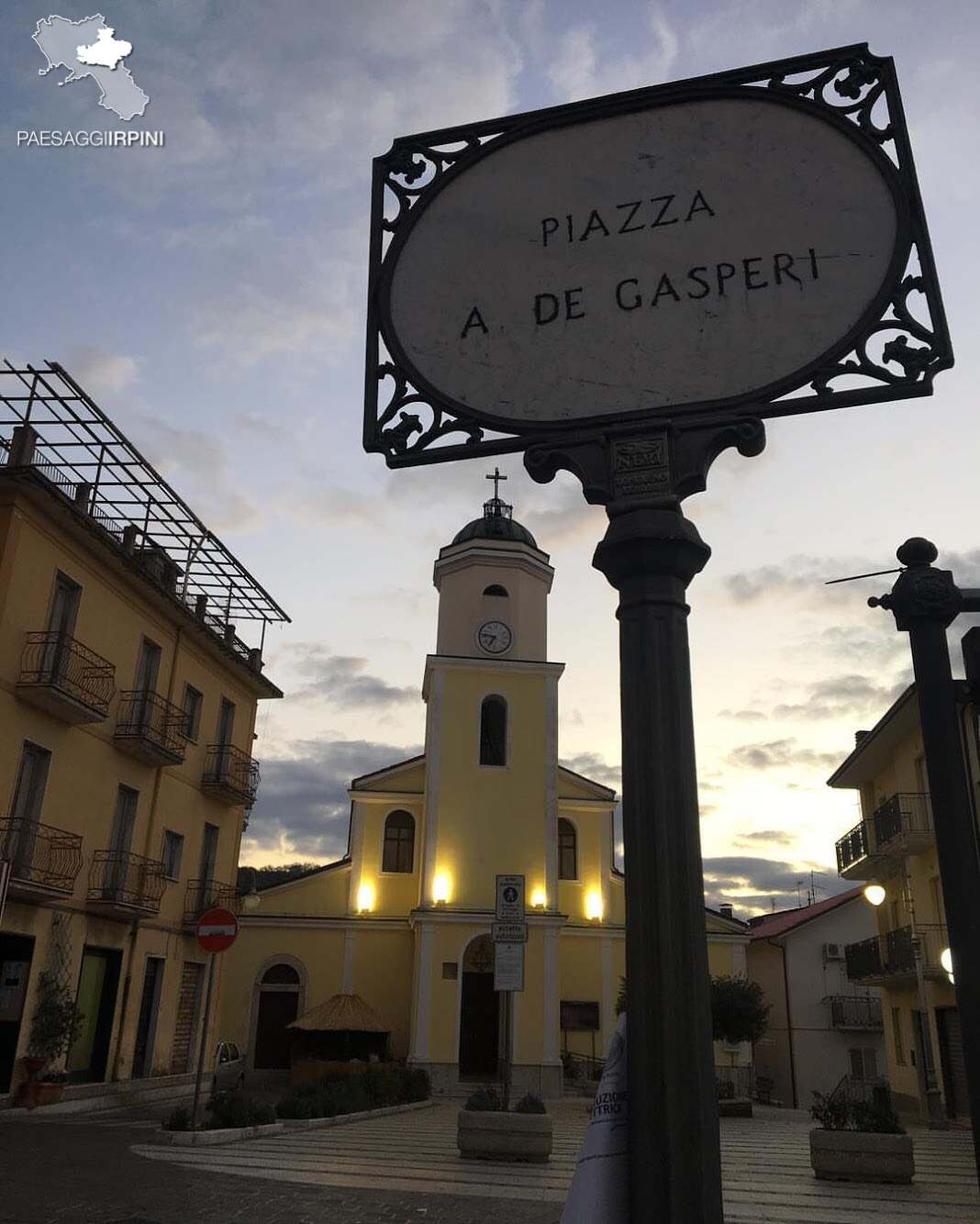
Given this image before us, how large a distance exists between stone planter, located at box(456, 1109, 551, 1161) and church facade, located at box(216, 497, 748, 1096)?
16.3 metres

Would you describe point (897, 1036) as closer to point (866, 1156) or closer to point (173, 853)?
point (866, 1156)

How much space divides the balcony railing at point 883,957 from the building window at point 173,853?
1778 centimetres

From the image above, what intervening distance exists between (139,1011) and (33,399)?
1380 cm

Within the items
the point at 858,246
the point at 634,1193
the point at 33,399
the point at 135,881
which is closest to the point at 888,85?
the point at 858,246

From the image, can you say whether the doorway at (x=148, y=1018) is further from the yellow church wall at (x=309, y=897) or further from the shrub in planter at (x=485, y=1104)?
the shrub in planter at (x=485, y=1104)

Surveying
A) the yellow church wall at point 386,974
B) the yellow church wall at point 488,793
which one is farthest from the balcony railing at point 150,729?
the yellow church wall at point 386,974

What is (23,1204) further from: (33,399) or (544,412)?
(33,399)

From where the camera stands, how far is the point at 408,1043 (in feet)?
102

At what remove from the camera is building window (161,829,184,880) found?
79.0 ft

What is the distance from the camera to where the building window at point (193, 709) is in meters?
25.0

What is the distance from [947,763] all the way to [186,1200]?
27.1 ft

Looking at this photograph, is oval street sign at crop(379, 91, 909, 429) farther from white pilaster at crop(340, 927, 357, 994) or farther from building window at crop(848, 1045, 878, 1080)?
building window at crop(848, 1045, 878, 1080)

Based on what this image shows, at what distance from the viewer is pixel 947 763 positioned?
3.22 m

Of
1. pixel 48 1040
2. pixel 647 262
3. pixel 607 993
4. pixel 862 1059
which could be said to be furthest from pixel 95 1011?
pixel 862 1059
